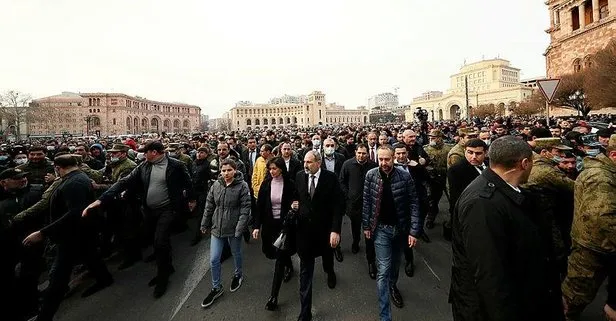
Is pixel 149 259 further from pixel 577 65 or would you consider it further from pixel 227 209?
pixel 577 65

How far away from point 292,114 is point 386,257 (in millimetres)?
134498

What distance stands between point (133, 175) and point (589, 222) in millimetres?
5165

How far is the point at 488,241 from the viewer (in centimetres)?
158

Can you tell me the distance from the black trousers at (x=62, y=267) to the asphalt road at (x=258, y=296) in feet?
0.80

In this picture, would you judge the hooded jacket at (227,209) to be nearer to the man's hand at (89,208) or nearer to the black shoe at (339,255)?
the man's hand at (89,208)

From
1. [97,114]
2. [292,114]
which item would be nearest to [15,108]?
Result: [97,114]

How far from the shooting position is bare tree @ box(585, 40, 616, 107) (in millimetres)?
13414

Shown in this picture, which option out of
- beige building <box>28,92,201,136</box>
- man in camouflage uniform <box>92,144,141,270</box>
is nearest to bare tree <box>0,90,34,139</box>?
beige building <box>28,92,201,136</box>

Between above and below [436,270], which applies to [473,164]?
above

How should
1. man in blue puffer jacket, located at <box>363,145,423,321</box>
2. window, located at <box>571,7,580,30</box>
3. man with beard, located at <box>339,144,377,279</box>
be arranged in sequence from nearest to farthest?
1. man in blue puffer jacket, located at <box>363,145,423,321</box>
2. man with beard, located at <box>339,144,377,279</box>
3. window, located at <box>571,7,580,30</box>

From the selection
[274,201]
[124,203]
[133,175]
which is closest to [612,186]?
[274,201]

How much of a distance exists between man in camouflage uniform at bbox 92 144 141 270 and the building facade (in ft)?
93.1

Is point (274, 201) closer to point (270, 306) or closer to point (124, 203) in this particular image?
point (270, 306)

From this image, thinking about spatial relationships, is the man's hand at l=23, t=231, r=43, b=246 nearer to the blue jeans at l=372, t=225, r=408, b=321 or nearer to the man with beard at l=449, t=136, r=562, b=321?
the blue jeans at l=372, t=225, r=408, b=321
